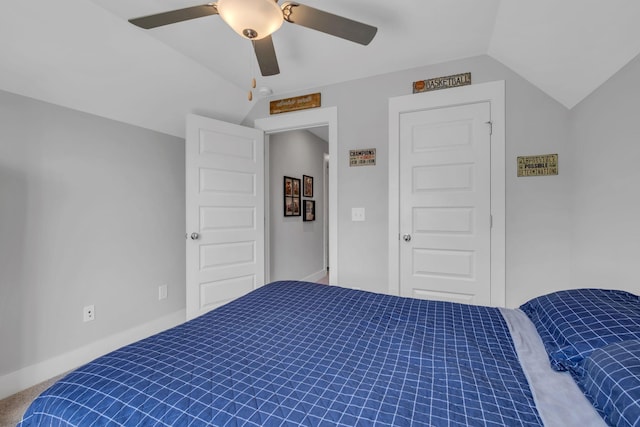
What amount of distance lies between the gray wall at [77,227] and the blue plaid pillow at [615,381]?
2.81 m

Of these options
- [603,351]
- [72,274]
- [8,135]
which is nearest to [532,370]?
[603,351]

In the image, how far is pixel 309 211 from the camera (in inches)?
171

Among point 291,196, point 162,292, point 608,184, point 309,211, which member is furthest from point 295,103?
point 608,184

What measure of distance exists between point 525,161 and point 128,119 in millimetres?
3105

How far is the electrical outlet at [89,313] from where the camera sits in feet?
7.13

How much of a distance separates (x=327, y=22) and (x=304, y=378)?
145 centimetres

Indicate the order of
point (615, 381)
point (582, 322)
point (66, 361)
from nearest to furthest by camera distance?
point (615, 381)
point (582, 322)
point (66, 361)

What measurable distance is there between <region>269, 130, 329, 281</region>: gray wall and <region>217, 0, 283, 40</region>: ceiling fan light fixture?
7.03 ft

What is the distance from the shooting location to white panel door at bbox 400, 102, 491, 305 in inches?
87.5

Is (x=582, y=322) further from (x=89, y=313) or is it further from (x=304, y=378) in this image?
(x=89, y=313)

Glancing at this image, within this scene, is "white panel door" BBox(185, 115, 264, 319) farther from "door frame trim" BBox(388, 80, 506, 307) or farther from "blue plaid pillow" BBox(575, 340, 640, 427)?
"blue plaid pillow" BBox(575, 340, 640, 427)

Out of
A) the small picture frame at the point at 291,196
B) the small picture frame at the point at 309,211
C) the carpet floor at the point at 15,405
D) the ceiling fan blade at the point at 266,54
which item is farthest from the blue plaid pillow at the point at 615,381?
the small picture frame at the point at 309,211

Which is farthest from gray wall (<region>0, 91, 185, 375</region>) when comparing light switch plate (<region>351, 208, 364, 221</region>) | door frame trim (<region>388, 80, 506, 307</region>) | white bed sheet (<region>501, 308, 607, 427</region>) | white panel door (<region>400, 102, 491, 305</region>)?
white bed sheet (<region>501, 308, 607, 427</region>)

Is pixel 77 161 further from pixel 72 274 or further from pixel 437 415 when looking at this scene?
pixel 437 415
